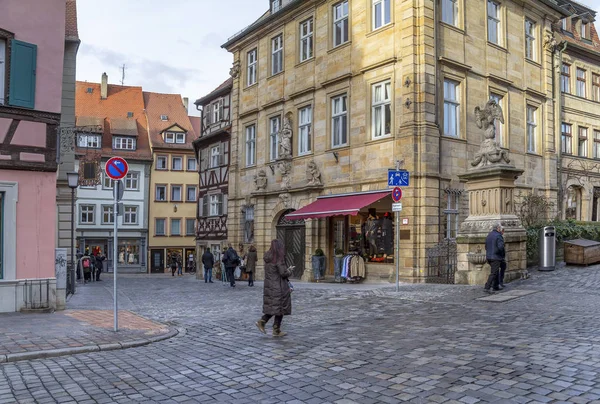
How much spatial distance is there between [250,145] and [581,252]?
55.1ft

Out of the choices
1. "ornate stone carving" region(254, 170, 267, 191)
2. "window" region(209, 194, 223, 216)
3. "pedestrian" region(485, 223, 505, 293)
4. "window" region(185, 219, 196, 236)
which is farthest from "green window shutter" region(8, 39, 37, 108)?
"window" region(185, 219, 196, 236)

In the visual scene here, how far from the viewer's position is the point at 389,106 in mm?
21141

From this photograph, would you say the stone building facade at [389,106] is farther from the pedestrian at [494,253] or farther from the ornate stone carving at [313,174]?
the pedestrian at [494,253]

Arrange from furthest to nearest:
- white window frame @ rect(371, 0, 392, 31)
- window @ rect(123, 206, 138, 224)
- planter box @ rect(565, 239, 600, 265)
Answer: window @ rect(123, 206, 138, 224)
white window frame @ rect(371, 0, 392, 31)
planter box @ rect(565, 239, 600, 265)

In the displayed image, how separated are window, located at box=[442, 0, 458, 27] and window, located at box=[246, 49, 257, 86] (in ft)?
37.0

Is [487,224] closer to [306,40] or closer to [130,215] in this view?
[306,40]

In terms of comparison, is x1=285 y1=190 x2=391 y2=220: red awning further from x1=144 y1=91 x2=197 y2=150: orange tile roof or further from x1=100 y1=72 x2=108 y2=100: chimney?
x1=100 y1=72 x2=108 y2=100: chimney

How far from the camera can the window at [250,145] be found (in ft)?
97.4

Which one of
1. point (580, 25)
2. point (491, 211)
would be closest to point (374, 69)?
point (491, 211)

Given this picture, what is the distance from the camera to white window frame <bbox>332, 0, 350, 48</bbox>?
23.5 metres

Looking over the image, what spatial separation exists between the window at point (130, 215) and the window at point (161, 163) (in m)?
4.29

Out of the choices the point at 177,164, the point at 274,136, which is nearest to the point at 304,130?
the point at 274,136

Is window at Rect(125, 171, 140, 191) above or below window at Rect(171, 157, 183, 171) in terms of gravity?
below

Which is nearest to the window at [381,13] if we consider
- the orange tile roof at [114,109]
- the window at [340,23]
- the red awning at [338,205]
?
the window at [340,23]
